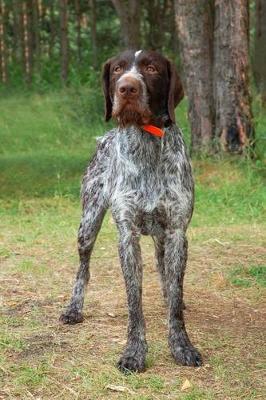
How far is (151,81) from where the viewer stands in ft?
16.7

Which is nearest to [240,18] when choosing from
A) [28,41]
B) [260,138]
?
[260,138]

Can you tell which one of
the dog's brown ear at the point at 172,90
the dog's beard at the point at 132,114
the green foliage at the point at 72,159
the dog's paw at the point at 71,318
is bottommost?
the green foliage at the point at 72,159

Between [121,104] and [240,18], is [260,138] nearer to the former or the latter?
[240,18]

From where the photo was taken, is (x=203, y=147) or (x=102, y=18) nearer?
(x=203, y=147)

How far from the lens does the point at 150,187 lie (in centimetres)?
529

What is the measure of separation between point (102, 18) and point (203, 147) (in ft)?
73.8

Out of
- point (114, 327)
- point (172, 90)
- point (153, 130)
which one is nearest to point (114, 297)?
point (114, 327)

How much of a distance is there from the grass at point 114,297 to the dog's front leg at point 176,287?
5.2 inches

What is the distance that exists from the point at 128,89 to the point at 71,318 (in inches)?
78.0

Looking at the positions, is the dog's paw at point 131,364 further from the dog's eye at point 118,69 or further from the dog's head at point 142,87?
the dog's eye at point 118,69

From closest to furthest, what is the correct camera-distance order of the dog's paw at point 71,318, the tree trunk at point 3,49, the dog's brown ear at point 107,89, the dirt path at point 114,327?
the dirt path at point 114,327 → the dog's brown ear at point 107,89 → the dog's paw at point 71,318 → the tree trunk at point 3,49

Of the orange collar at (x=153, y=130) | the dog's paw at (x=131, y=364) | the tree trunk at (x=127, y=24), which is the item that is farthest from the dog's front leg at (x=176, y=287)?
the tree trunk at (x=127, y=24)

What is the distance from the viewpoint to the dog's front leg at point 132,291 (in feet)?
16.9

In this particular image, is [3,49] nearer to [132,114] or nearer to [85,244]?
[85,244]
